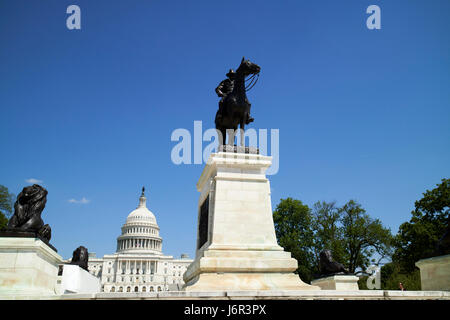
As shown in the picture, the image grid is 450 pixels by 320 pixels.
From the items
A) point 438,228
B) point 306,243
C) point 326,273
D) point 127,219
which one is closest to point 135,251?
point 127,219

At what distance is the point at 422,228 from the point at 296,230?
13840 mm

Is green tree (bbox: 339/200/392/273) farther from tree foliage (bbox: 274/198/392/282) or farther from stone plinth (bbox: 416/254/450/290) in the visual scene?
stone plinth (bbox: 416/254/450/290)

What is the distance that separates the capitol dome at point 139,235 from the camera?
14200 cm

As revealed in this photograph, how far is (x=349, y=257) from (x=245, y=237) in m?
38.5

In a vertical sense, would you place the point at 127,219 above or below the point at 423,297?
above

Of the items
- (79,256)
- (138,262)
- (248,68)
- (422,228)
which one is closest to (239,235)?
(248,68)

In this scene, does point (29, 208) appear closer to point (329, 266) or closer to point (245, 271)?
point (245, 271)

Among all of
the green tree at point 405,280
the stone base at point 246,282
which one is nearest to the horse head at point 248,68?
the stone base at point 246,282

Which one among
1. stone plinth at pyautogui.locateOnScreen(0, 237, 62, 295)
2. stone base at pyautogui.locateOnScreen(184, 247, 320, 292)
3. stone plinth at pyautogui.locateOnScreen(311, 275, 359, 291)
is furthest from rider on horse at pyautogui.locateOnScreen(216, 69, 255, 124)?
stone plinth at pyautogui.locateOnScreen(311, 275, 359, 291)

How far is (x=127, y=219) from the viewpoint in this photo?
479 feet

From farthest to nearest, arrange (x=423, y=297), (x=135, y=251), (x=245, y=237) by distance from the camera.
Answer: (x=135, y=251) < (x=245, y=237) < (x=423, y=297)

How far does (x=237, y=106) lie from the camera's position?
1212 cm
